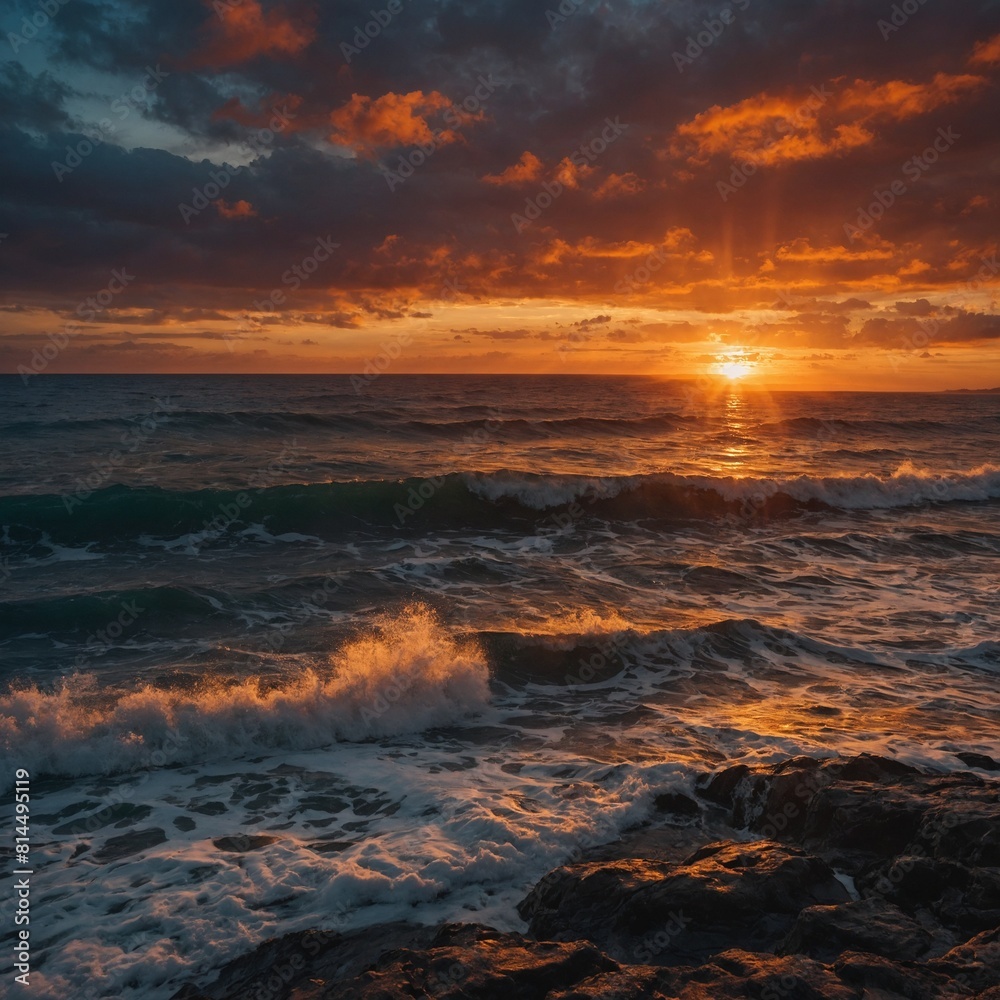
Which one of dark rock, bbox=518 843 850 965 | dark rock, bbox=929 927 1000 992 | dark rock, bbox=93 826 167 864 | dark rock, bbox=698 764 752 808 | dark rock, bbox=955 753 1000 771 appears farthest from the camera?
dark rock, bbox=955 753 1000 771

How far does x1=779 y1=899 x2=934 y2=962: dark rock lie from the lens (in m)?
4.68

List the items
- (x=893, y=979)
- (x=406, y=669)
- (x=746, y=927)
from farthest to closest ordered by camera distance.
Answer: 1. (x=406, y=669)
2. (x=746, y=927)
3. (x=893, y=979)

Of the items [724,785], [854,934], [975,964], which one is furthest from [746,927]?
[724,785]

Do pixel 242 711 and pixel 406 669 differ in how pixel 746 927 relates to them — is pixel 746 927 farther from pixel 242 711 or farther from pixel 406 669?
pixel 242 711

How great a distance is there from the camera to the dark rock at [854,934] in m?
4.68

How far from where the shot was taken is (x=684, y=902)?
17.1 feet

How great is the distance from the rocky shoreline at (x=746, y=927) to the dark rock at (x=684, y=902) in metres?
0.01

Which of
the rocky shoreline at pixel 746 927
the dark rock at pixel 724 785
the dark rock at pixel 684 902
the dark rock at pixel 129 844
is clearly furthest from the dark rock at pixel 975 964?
the dark rock at pixel 129 844

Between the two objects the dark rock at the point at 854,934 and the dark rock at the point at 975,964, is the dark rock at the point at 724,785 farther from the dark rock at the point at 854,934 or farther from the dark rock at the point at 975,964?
the dark rock at the point at 975,964

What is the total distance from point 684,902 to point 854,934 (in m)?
1.08

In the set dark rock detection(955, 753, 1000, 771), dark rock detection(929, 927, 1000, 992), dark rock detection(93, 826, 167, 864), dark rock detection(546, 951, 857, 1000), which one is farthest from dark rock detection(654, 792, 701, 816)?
dark rock detection(93, 826, 167, 864)

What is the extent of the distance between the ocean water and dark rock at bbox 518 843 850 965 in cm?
62

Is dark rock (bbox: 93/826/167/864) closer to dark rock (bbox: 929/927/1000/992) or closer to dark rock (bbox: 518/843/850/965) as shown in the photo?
dark rock (bbox: 518/843/850/965)

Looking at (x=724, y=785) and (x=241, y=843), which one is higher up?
(x=724, y=785)
